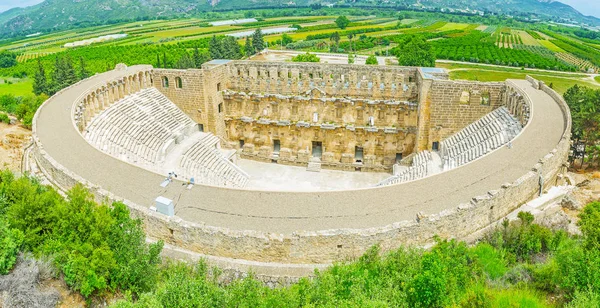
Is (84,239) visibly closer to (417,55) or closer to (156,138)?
(156,138)

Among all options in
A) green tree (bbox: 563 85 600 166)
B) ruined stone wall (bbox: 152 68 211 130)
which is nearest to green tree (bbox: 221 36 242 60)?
ruined stone wall (bbox: 152 68 211 130)

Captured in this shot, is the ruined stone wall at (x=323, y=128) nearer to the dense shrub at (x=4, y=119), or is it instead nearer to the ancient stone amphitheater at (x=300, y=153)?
the ancient stone amphitheater at (x=300, y=153)

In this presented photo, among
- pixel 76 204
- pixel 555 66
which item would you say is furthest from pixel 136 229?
pixel 555 66

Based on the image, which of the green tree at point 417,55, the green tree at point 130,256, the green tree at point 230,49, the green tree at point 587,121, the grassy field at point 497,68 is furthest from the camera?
the green tree at point 230,49

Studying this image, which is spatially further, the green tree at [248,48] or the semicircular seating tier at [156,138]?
the green tree at [248,48]

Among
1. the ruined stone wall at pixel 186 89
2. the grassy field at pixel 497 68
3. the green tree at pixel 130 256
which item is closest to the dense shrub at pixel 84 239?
the green tree at pixel 130 256

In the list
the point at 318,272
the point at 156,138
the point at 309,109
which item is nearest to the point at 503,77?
the point at 309,109

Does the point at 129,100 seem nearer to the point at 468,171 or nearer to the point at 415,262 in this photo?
the point at 468,171
